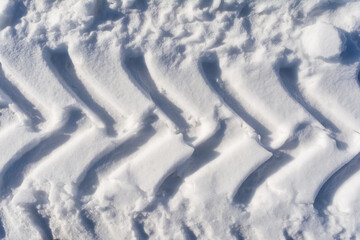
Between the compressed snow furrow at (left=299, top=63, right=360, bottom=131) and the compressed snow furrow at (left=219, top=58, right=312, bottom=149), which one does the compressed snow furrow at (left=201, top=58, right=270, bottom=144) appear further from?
the compressed snow furrow at (left=299, top=63, right=360, bottom=131)

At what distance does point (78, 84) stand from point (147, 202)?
1.45 feet

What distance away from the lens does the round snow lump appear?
0.93 meters

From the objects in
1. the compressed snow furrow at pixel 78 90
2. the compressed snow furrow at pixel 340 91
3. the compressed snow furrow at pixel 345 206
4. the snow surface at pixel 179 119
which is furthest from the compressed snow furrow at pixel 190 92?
the compressed snow furrow at pixel 345 206

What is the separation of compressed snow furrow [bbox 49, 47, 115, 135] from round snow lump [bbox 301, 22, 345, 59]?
682 mm

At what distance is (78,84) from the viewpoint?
98 cm

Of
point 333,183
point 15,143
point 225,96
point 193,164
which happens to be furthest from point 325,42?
point 15,143

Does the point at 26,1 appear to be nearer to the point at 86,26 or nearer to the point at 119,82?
the point at 86,26

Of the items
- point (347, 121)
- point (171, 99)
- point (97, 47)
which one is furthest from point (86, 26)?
point (347, 121)

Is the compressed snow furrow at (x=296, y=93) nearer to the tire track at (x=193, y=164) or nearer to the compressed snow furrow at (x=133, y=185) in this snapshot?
the tire track at (x=193, y=164)

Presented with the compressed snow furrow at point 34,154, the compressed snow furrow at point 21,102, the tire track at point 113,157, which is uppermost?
the compressed snow furrow at point 21,102

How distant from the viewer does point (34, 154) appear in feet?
3.14

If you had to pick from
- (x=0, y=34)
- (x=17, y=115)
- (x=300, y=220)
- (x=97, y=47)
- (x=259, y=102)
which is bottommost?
(x=300, y=220)

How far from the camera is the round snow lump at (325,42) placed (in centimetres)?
→ 93

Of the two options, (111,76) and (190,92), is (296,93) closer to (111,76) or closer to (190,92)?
(190,92)
